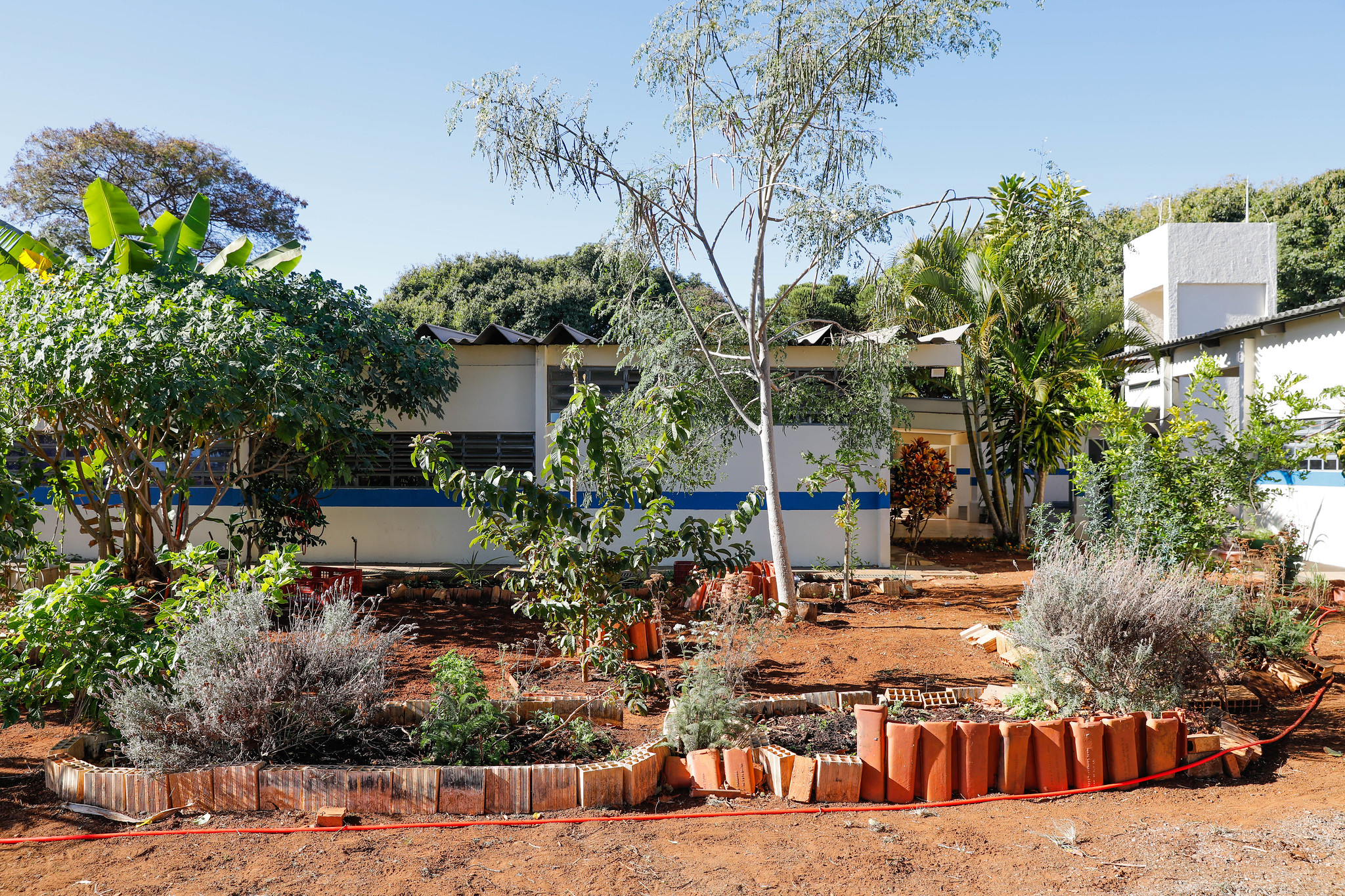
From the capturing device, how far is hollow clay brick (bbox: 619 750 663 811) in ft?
12.6

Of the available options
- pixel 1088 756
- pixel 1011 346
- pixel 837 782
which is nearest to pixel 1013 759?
pixel 1088 756

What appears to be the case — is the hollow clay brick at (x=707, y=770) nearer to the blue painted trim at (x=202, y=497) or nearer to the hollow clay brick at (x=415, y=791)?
the hollow clay brick at (x=415, y=791)

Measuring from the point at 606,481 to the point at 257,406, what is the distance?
10.8 feet

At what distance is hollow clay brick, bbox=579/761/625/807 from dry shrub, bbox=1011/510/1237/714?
244 cm

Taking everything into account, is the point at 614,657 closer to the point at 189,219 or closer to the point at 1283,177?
the point at 189,219

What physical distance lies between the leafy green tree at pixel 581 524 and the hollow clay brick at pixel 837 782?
5.55 feet

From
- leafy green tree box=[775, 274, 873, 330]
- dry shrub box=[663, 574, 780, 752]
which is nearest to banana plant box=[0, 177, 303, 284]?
dry shrub box=[663, 574, 780, 752]

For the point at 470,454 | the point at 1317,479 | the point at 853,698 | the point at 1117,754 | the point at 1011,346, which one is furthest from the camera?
the point at 1011,346

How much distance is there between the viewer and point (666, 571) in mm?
10844

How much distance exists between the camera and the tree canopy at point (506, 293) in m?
26.0

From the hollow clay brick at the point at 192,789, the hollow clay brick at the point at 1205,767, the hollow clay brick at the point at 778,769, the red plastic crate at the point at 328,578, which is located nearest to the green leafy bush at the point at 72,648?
the hollow clay brick at the point at 192,789

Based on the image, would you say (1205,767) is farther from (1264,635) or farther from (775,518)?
(775,518)

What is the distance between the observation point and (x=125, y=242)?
314 inches

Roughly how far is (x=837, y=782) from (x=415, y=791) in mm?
1930
